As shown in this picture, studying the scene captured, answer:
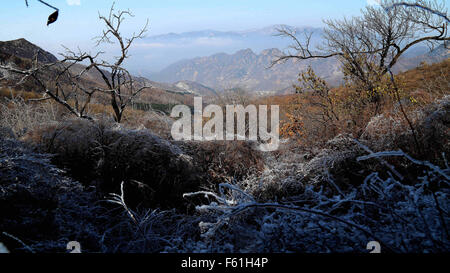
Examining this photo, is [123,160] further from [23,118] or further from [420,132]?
[420,132]

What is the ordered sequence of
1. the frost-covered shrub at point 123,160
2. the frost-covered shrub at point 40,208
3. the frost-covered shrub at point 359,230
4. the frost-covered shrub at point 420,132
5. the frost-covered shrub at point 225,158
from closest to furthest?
the frost-covered shrub at point 359,230
the frost-covered shrub at point 40,208
the frost-covered shrub at point 420,132
the frost-covered shrub at point 123,160
the frost-covered shrub at point 225,158

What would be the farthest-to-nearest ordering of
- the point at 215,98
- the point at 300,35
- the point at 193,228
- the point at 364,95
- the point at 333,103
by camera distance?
the point at 215,98, the point at 300,35, the point at 333,103, the point at 364,95, the point at 193,228

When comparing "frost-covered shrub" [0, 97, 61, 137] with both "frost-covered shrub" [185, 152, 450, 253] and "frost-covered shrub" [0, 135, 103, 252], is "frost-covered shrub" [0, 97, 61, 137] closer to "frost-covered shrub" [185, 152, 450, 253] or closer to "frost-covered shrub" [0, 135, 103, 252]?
"frost-covered shrub" [0, 135, 103, 252]

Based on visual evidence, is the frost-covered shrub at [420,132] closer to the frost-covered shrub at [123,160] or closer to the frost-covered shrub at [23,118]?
the frost-covered shrub at [123,160]

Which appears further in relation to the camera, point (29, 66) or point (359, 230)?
point (29, 66)

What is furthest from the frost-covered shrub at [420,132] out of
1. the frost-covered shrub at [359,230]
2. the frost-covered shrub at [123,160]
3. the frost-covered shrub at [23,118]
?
the frost-covered shrub at [23,118]

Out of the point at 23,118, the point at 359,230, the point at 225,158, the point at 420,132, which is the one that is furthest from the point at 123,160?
A: the point at 420,132

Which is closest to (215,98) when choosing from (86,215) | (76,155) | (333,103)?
(333,103)

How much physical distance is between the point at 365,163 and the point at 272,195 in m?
1.14

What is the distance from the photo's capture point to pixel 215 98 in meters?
12.4

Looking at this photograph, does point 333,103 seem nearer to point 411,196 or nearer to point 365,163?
point 365,163

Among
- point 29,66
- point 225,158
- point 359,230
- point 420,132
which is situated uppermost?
point 29,66

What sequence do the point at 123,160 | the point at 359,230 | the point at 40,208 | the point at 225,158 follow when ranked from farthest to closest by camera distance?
the point at 225,158 → the point at 123,160 → the point at 40,208 → the point at 359,230

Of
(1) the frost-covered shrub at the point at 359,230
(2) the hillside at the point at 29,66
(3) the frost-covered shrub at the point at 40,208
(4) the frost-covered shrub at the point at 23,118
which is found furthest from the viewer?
(2) the hillside at the point at 29,66
